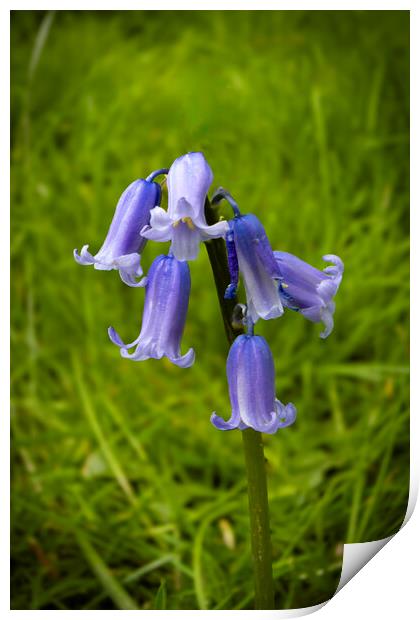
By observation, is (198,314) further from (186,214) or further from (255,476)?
(186,214)

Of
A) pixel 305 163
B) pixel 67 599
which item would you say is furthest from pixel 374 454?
pixel 305 163

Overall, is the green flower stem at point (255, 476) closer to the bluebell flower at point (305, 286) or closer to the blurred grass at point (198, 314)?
the bluebell flower at point (305, 286)

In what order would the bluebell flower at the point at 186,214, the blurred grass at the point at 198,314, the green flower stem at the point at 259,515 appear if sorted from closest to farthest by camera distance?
the bluebell flower at the point at 186,214 < the green flower stem at the point at 259,515 < the blurred grass at the point at 198,314

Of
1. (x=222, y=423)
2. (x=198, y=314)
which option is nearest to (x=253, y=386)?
(x=222, y=423)

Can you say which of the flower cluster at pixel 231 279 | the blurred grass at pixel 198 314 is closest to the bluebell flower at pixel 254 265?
the flower cluster at pixel 231 279
